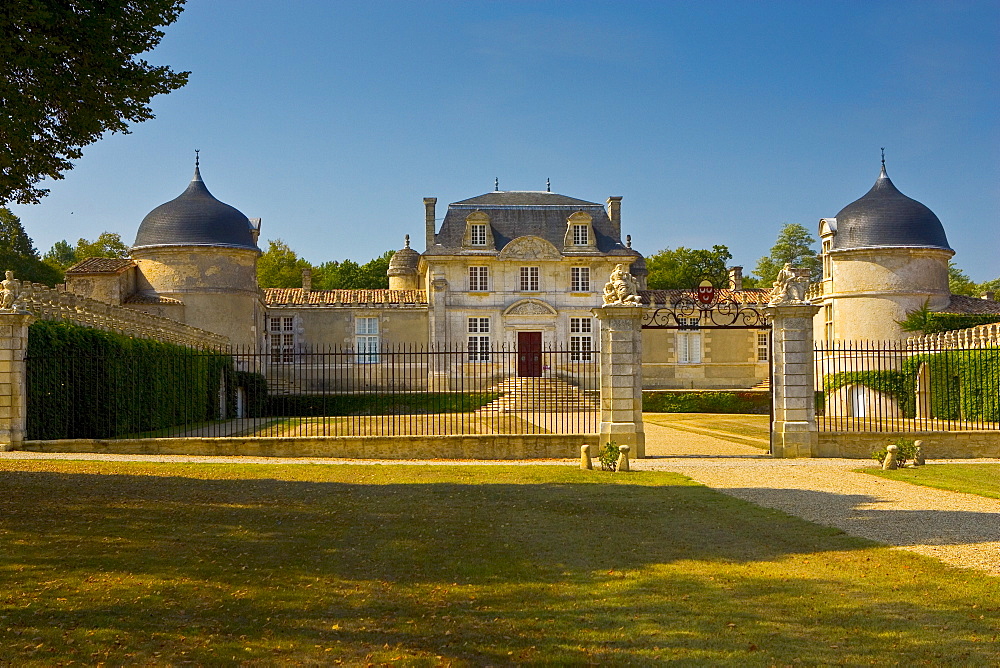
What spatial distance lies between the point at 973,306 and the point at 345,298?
23.8 m

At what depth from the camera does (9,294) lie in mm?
16156

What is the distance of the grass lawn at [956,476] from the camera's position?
11645 millimetres

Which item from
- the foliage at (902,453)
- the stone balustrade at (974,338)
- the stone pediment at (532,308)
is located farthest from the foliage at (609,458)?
the stone pediment at (532,308)

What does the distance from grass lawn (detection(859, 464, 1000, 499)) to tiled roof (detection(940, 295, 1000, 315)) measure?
19.8 metres

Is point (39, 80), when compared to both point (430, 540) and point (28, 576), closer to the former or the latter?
point (28, 576)

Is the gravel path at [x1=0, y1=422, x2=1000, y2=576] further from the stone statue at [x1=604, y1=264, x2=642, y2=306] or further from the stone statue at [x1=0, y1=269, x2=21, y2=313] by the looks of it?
the stone statue at [x1=604, y1=264, x2=642, y2=306]

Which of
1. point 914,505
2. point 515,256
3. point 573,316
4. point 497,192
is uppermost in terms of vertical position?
point 497,192

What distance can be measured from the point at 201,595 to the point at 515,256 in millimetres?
32350

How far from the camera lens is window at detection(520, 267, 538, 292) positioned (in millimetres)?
38000

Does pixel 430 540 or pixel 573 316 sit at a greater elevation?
pixel 573 316

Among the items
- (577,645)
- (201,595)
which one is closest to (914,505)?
(577,645)

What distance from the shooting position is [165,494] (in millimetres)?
9984

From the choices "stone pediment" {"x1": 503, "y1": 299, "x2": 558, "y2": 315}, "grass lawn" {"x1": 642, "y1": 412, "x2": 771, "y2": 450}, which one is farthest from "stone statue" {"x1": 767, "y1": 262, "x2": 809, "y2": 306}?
"stone pediment" {"x1": 503, "y1": 299, "x2": 558, "y2": 315}

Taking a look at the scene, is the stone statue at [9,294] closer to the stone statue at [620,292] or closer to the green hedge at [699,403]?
the stone statue at [620,292]
